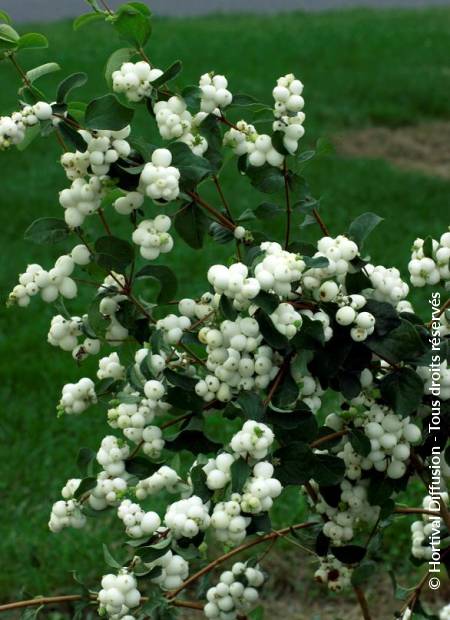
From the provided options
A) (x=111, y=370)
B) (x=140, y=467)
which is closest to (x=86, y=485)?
(x=140, y=467)

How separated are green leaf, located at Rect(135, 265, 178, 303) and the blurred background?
0.60 metres

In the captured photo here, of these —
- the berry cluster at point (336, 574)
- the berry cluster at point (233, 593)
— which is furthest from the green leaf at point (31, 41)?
the berry cluster at point (336, 574)

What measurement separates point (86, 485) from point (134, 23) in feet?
2.37

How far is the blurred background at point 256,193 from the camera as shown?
3117 mm

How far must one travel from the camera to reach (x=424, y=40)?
41.1 ft

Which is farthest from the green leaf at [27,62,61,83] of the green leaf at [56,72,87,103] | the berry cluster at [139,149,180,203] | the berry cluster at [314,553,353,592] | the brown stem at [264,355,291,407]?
the berry cluster at [314,553,353,592]

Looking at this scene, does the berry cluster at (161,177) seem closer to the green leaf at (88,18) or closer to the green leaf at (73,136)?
the green leaf at (73,136)

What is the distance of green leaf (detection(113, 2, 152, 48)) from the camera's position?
160 centimetres

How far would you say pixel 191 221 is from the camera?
67.7 inches

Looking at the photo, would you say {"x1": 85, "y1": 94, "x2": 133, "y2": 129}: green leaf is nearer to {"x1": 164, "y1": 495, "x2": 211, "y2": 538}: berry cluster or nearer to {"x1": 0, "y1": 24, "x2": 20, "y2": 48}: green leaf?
{"x1": 0, "y1": 24, "x2": 20, "y2": 48}: green leaf

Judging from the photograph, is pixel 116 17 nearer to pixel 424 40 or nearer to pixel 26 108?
pixel 26 108

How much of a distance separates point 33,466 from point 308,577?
1157mm

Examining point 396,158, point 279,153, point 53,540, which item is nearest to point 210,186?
point 396,158

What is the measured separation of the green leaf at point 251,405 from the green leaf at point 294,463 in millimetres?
83
